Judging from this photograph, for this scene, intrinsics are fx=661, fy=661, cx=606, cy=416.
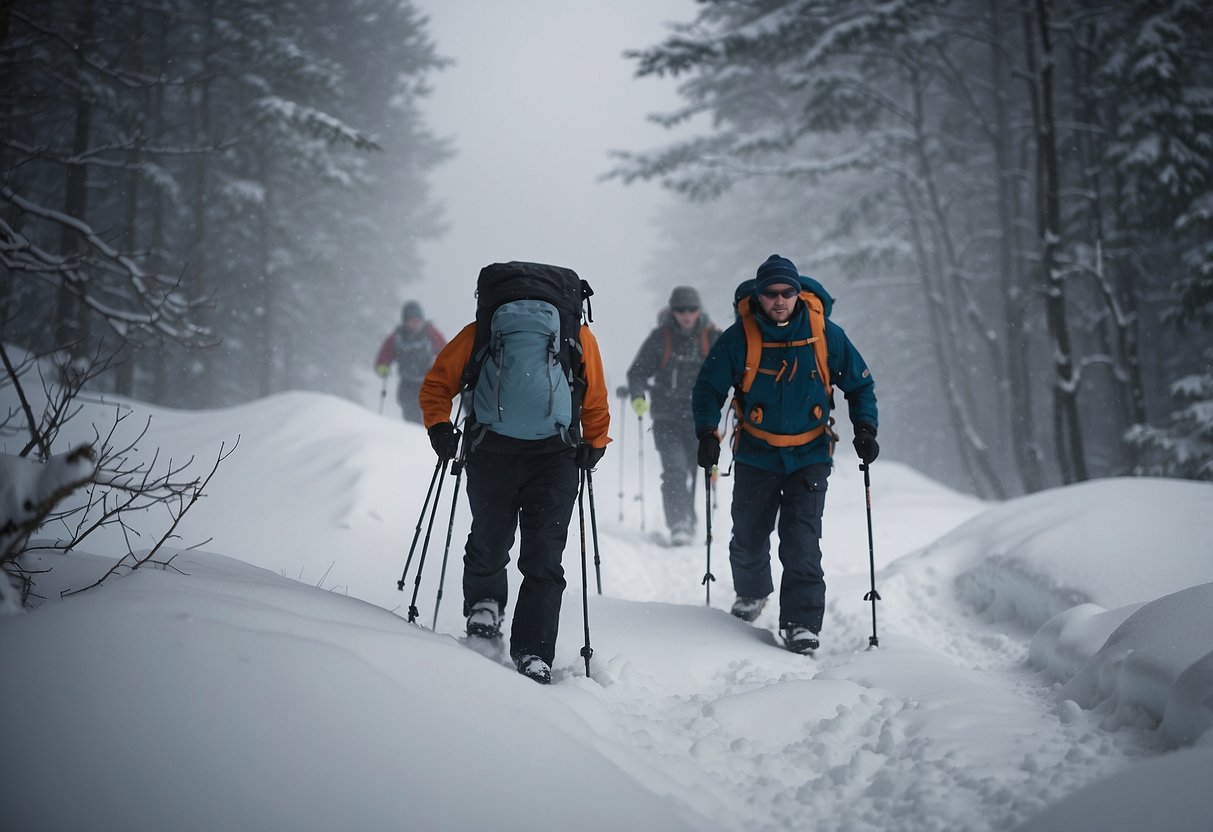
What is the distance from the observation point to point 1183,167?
1049cm

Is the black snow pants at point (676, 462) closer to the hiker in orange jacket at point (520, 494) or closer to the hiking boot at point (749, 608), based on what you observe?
the hiking boot at point (749, 608)

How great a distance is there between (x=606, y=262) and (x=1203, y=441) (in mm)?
98234

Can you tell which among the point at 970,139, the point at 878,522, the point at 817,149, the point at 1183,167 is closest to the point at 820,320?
the point at 878,522

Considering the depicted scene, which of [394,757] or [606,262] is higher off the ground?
[606,262]

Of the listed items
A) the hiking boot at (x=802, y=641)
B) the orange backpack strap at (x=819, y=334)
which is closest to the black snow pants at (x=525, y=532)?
the hiking boot at (x=802, y=641)

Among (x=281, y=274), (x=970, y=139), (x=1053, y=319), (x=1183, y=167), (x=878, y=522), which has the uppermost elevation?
(x=970, y=139)

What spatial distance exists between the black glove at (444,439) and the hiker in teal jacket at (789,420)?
5.46ft

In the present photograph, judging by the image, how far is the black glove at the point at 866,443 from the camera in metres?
4.20

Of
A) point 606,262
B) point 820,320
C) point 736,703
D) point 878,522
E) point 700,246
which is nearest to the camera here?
point 736,703

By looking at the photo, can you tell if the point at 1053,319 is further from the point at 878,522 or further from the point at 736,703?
the point at 736,703

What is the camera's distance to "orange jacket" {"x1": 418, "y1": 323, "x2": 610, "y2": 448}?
11.7ft

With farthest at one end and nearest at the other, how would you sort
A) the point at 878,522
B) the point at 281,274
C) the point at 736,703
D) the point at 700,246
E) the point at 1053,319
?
the point at 700,246
the point at 281,274
the point at 1053,319
the point at 878,522
the point at 736,703

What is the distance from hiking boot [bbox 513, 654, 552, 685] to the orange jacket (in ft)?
3.71

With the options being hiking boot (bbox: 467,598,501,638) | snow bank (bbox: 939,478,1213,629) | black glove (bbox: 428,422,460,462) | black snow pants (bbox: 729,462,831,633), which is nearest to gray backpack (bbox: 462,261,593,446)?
black glove (bbox: 428,422,460,462)
